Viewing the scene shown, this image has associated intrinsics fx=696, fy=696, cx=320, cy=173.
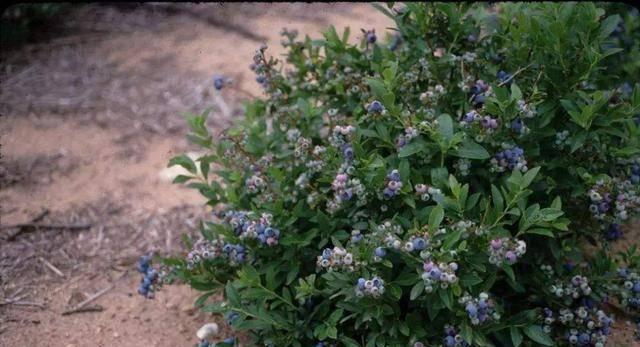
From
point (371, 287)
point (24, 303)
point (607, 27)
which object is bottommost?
point (24, 303)

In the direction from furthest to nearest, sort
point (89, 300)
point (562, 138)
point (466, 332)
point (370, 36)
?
point (89, 300)
point (370, 36)
point (562, 138)
point (466, 332)

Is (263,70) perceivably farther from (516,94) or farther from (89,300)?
(89,300)

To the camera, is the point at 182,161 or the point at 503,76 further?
the point at 182,161

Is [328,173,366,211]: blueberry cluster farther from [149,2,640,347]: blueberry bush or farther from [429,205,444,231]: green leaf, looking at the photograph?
[429,205,444,231]: green leaf

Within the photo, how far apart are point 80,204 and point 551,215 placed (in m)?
2.61

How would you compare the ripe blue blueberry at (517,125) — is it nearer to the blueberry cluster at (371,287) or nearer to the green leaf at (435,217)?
the green leaf at (435,217)

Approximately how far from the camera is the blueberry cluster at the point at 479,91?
237 cm

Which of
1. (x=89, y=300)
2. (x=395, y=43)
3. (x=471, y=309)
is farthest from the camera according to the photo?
(x=89, y=300)

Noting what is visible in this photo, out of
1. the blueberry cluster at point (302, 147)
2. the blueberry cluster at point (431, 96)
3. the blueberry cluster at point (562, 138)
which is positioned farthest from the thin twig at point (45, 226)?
the blueberry cluster at point (562, 138)

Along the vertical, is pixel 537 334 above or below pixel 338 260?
below

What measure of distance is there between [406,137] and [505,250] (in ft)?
1.54

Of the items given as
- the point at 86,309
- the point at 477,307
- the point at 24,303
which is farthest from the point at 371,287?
the point at 24,303

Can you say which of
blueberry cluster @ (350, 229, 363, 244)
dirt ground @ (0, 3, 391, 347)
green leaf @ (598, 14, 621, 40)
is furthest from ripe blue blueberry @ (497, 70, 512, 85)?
dirt ground @ (0, 3, 391, 347)

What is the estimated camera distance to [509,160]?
2283 millimetres
